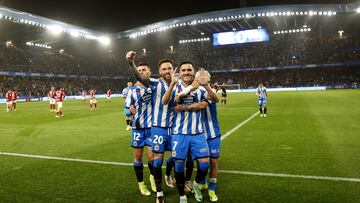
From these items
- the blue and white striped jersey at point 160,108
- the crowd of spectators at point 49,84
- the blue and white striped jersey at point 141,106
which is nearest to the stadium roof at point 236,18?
the crowd of spectators at point 49,84

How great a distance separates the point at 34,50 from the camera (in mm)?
56406

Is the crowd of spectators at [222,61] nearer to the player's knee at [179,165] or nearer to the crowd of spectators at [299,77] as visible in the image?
the crowd of spectators at [299,77]

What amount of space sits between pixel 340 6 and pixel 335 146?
4218 centimetres

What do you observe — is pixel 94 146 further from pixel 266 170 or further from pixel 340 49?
pixel 340 49

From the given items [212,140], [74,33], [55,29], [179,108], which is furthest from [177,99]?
[74,33]

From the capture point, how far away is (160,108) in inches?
183

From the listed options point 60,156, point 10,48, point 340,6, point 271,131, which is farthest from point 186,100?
point 10,48

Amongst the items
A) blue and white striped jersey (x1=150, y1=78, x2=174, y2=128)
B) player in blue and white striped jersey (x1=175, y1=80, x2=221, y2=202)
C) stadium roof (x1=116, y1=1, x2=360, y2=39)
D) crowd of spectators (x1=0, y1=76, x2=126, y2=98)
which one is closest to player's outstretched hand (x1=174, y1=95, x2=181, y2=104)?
blue and white striped jersey (x1=150, y1=78, x2=174, y2=128)

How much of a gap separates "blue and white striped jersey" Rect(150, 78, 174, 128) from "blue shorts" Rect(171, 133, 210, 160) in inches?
16.4

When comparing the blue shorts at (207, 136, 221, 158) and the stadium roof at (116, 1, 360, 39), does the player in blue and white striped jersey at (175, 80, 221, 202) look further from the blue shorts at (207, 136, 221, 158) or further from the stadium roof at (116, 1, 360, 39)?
the stadium roof at (116, 1, 360, 39)

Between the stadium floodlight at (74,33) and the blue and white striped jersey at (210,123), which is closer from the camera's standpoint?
the blue and white striped jersey at (210,123)

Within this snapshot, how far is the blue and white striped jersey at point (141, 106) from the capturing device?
16.1 ft

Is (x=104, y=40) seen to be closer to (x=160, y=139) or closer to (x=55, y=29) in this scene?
(x=55, y=29)

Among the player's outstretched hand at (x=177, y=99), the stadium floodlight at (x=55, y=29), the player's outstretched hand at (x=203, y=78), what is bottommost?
the player's outstretched hand at (x=177, y=99)
